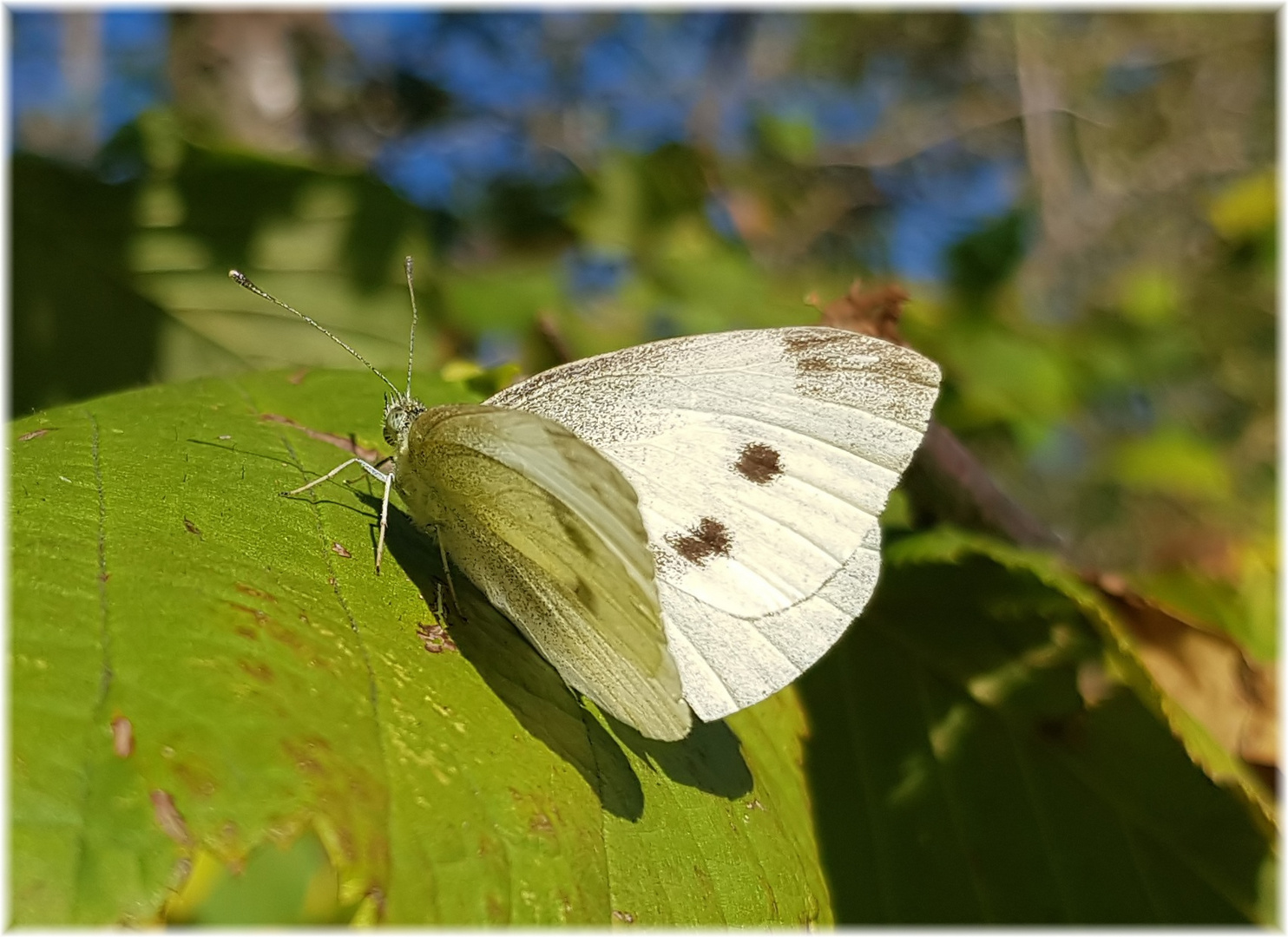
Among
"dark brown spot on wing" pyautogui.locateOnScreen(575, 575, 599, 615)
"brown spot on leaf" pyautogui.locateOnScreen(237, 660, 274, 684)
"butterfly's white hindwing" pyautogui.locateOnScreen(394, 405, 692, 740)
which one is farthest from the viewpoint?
"dark brown spot on wing" pyautogui.locateOnScreen(575, 575, 599, 615)

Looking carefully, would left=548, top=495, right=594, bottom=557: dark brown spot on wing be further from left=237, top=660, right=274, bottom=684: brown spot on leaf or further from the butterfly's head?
left=237, top=660, right=274, bottom=684: brown spot on leaf

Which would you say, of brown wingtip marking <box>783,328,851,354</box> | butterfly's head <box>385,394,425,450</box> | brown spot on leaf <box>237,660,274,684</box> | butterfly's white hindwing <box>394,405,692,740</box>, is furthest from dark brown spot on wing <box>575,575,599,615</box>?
brown wingtip marking <box>783,328,851,354</box>

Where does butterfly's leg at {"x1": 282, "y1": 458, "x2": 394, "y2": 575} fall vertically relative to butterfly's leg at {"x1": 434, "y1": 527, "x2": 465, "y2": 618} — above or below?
above

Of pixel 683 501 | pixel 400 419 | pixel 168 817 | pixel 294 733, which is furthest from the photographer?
pixel 683 501

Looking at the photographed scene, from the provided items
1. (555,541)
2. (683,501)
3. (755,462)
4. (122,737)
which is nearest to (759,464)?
(755,462)

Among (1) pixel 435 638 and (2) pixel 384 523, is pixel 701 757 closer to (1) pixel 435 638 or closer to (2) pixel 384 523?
(1) pixel 435 638

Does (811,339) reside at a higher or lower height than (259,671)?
higher

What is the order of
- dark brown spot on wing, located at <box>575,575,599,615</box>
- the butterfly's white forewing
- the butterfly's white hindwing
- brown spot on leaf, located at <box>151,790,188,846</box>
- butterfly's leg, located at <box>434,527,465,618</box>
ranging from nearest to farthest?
brown spot on leaf, located at <box>151,790,188,846</box>
the butterfly's white hindwing
dark brown spot on wing, located at <box>575,575,599,615</box>
butterfly's leg, located at <box>434,527,465,618</box>
the butterfly's white forewing
